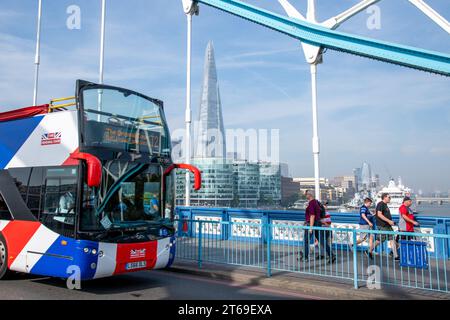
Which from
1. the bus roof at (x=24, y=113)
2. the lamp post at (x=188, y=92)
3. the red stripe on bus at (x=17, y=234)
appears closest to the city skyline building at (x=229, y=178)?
the lamp post at (x=188, y=92)

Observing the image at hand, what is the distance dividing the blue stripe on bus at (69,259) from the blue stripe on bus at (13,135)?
2439mm

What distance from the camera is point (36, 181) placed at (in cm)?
701

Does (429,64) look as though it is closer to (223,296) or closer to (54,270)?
(223,296)

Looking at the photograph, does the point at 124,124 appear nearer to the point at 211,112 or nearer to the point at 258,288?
the point at 258,288

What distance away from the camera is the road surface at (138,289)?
20.6 feet

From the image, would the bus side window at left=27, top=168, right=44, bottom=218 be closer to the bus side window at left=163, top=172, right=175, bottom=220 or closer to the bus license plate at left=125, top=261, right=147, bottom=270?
the bus license plate at left=125, top=261, right=147, bottom=270

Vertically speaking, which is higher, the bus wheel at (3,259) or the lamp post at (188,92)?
the lamp post at (188,92)

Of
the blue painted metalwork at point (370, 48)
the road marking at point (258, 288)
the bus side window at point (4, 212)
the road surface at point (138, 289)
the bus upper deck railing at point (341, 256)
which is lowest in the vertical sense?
the road marking at point (258, 288)

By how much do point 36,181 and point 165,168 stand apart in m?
2.37

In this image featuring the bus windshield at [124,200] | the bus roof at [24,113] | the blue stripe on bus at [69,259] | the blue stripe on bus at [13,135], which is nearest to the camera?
the blue stripe on bus at [69,259]

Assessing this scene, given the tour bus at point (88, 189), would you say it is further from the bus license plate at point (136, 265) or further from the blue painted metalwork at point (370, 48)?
the blue painted metalwork at point (370, 48)

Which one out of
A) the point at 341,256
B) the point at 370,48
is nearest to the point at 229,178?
the point at 370,48

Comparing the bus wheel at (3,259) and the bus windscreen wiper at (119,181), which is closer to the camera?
the bus windscreen wiper at (119,181)

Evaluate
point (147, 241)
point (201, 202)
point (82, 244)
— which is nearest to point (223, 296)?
point (147, 241)
